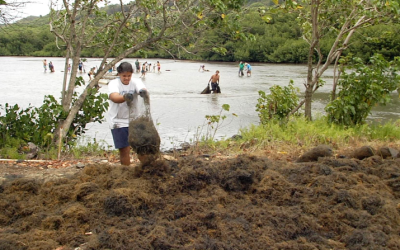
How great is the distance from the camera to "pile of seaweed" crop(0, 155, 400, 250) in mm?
3148

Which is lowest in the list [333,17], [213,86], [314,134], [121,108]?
[213,86]

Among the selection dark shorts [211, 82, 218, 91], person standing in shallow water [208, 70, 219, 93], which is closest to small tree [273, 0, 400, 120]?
person standing in shallow water [208, 70, 219, 93]

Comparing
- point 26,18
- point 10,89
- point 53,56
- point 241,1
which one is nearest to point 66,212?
point 26,18

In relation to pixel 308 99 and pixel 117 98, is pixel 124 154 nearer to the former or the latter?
pixel 117 98

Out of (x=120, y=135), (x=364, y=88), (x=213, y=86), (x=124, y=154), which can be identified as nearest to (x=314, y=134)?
(x=364, y=88)

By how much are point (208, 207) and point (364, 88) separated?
217 inches

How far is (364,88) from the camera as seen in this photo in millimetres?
7941

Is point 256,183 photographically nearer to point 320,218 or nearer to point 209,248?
point 320,218

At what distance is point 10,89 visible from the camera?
2352 cm

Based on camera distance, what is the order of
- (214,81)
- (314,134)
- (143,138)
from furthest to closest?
(214,81), (314,134), (143,138)

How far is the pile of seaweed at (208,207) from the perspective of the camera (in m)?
3.15

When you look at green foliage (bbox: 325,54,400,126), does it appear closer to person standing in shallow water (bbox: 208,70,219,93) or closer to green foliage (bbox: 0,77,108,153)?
green foliage (bbox: 0,77,108,153)

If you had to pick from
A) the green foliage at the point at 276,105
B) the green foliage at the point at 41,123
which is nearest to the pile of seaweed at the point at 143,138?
the green foliage at the point at 41,123

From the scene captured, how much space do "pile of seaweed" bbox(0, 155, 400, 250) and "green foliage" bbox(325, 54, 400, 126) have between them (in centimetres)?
344
